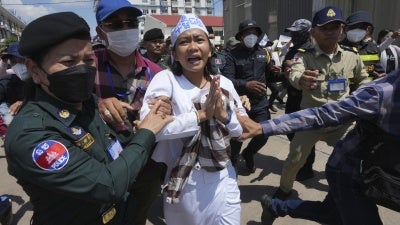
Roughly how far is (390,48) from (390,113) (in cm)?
387

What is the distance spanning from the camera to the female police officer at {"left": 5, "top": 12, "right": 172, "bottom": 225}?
1207 millimetres

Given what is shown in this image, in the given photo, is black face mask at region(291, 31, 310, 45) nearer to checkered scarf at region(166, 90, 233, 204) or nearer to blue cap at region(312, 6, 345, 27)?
blue cap at region(312, 6, 345, 27)

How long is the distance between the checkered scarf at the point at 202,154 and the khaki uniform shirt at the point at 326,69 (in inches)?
64.4

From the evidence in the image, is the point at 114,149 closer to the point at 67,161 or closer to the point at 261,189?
the point at 67,161

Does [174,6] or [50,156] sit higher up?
[174,6]

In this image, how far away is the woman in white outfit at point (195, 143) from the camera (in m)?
1.83

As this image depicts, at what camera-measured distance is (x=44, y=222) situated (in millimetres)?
1405

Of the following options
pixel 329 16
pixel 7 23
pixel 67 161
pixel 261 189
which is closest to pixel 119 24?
pixel 67 161

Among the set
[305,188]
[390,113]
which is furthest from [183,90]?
[305,188]

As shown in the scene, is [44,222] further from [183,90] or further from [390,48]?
[390,48]

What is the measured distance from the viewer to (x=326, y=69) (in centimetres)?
330

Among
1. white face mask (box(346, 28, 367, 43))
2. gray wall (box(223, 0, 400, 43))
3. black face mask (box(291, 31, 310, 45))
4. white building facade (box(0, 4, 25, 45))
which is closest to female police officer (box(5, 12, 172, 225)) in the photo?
black face mask (box(291, 31, 310, 45))

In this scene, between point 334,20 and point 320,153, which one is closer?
point 334,20

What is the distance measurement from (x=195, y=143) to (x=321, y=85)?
2.00 metres
